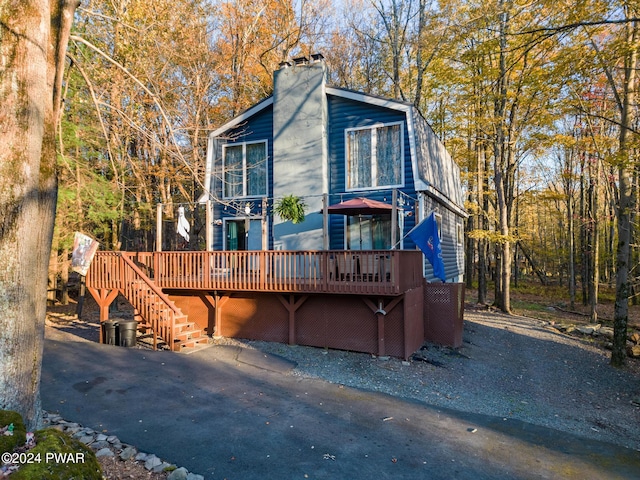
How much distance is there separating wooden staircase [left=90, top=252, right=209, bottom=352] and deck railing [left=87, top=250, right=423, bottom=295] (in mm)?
151

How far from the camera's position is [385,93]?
994 inches

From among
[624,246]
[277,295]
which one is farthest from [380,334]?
[624,246]

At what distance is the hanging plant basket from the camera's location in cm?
1220

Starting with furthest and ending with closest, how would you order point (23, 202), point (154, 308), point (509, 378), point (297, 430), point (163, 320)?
point (154, 308) < point (163, 320) < point (509, 378) < point (297, 430) < point (23, 202)

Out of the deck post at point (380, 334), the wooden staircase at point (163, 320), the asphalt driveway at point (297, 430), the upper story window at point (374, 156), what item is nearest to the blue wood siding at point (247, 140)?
the upper story window at point (374, 156)

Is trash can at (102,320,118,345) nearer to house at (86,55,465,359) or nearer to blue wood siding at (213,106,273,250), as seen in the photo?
house at (86,55,465,359)

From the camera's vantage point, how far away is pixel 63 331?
11953 millimetres

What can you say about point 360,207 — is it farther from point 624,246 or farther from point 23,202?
point 23,202

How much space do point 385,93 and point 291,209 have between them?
16.4 m

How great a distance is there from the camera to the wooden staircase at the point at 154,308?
9.86 metres

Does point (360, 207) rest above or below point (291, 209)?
below

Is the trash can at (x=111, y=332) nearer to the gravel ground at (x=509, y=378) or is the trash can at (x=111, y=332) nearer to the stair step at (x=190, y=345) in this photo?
the gravel ground at (x=509, y=378)

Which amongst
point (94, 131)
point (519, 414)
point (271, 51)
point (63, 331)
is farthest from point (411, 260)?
point (271, 51)

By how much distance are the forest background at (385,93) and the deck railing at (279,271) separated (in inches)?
98.7
